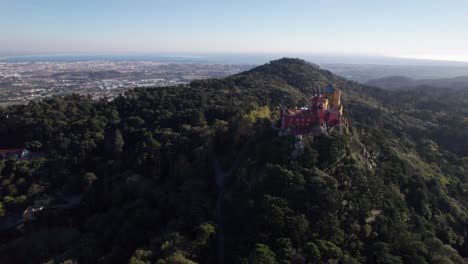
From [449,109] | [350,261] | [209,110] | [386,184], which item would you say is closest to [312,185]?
[350,261]

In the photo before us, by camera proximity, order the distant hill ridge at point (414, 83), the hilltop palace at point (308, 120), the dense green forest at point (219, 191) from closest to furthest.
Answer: the dense green forest at point (219, 191)
the hilltop palace at point (308, 120)
the distant hill ridge at point (414, 83)

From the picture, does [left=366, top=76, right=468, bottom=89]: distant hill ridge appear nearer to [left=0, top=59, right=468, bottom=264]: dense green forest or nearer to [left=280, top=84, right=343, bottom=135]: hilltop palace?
[left=0, top=59, right=468, bottom=264]: dense green forest

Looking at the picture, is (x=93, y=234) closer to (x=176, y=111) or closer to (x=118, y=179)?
(x=118, y=179)

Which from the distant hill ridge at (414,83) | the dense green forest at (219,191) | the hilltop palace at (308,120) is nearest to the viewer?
the dense green forest at (219,191)

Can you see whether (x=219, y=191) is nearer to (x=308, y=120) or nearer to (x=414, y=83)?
(x=308, y=120)

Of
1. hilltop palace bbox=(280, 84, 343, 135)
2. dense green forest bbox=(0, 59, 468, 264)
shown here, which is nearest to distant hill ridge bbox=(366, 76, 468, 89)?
dense green forest bbox=(0, 59, 468, 264)

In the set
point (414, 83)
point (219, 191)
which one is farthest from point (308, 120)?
point (414, 83)

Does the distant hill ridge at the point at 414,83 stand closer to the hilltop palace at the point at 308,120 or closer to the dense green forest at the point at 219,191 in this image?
the dense green forest at the point at 219,191

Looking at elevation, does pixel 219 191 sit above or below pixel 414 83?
below

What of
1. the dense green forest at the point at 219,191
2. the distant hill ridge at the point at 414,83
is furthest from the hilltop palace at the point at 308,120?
the distant hill ridge at the point at 414,83
